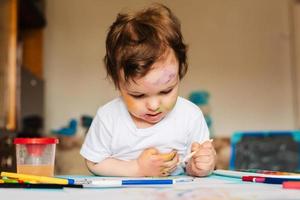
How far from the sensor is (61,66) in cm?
287

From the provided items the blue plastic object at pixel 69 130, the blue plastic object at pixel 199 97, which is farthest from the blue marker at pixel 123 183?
the blue plastic object at pixel 199 97

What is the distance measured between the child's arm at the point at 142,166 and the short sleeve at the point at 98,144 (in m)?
0.04

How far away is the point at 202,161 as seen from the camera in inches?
32.6

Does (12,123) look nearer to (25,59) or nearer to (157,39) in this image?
(25,59)

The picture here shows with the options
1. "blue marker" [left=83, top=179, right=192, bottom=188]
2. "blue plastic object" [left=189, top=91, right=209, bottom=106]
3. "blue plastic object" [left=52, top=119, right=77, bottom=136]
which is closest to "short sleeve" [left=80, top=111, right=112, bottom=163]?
"blue marker" [left=83, top=179, right=192, bottom=188]

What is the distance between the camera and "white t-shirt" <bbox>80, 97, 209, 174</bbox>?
0.93 m

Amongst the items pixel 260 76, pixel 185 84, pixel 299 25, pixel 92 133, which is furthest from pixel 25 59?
pixel 92 133

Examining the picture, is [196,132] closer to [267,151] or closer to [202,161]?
[202,161]

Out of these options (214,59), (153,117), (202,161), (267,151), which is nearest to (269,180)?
(202,161)

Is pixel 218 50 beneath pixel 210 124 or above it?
above

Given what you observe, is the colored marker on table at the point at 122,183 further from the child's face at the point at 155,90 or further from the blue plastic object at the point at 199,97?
the blue plastic object at the point at 199,97

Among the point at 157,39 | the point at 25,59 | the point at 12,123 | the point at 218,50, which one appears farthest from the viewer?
the point at 218,50

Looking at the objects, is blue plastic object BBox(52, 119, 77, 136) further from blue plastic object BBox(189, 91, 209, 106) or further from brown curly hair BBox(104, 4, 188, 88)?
brown curly hair BBox(104, 4, 188, 88)

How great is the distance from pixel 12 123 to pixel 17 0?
55 centimetres
